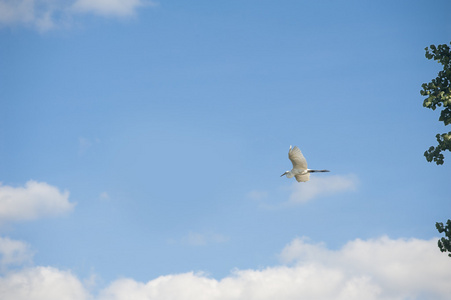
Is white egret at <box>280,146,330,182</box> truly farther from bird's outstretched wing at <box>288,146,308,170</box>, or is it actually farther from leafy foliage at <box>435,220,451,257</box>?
leafy foliage at <box>435,220,451,257</box>

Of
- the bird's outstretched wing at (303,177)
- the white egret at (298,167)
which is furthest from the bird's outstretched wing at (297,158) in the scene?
the bird's outstretched wing at (303,177)

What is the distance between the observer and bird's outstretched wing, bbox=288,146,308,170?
3609 centimetres

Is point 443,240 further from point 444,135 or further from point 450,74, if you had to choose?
point 450,74

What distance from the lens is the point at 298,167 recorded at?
3775cm

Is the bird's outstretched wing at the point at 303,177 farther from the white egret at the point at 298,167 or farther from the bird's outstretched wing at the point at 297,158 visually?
the bird's outstretched wing at the point at 297,158

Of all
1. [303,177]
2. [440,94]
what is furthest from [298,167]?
[440,94]

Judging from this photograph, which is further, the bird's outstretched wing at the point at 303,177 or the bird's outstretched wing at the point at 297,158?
the bird's outstretched wing at the point at 303,177

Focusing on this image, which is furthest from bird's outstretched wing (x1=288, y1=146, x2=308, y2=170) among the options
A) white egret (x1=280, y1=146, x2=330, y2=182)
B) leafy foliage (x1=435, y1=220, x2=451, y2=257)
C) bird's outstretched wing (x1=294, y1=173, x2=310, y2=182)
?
leafy foliage (x1=435, y1=220, x2=451, y2=257)

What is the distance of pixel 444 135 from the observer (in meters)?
29.7

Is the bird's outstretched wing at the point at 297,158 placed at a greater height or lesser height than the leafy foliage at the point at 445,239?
greater

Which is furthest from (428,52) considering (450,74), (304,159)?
(304,159)

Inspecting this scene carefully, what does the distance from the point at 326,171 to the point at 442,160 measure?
9212 mm

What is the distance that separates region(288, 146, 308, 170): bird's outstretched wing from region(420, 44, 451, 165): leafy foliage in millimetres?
8536

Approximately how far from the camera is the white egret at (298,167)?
3625 centimetres
